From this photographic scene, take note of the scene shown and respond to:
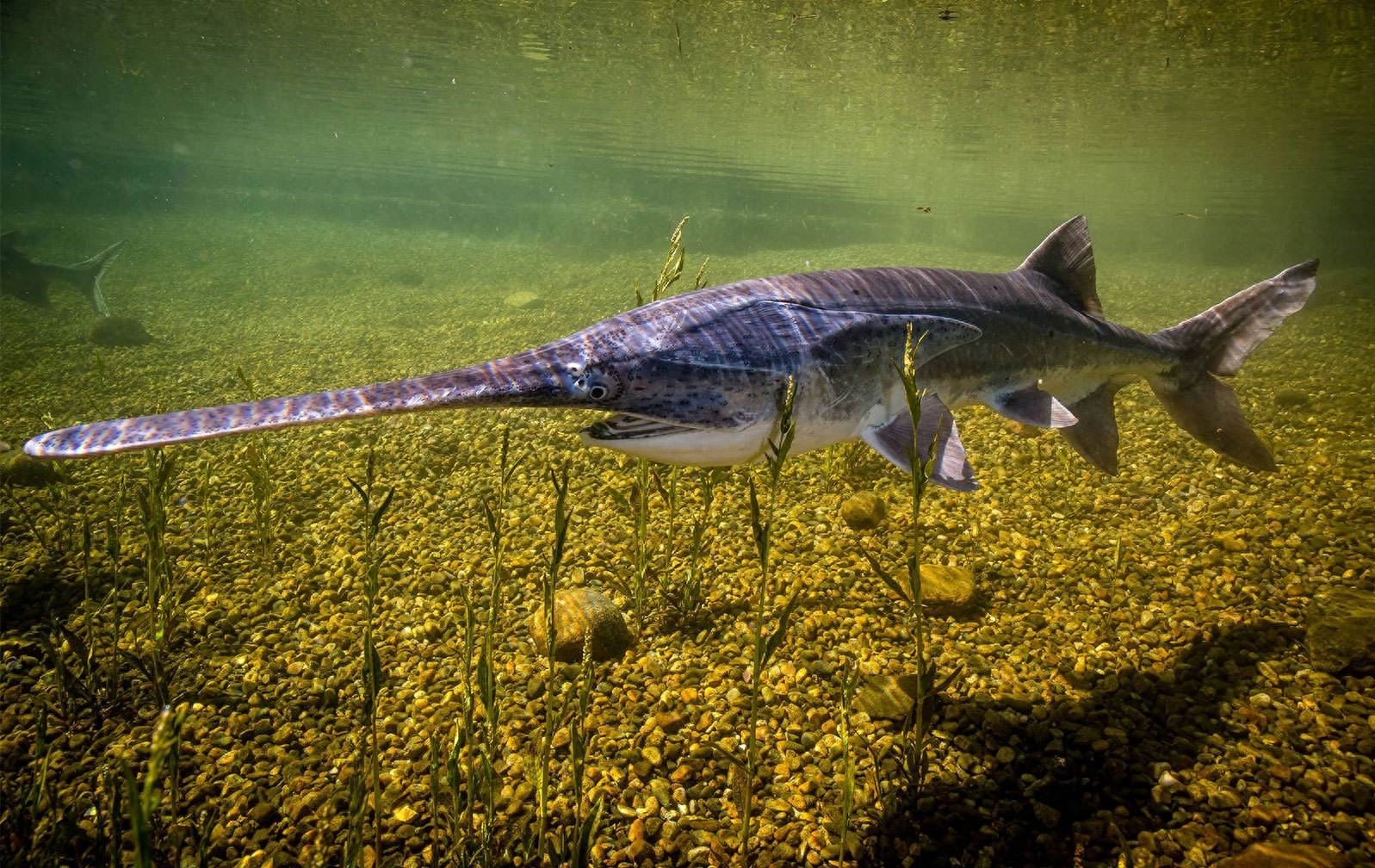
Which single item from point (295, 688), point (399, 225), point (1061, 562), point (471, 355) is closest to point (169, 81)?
point (399, 225)

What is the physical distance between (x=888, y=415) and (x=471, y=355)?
991 cm

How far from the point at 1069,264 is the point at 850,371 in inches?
98.1

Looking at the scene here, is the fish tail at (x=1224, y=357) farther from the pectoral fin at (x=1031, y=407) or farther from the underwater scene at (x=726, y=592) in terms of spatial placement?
the pectoral fin at (x=1031, y=407)

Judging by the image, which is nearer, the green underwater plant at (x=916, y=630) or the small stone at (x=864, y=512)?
the green underwater plant at (x=916, y=630)

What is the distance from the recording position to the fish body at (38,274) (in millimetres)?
15664

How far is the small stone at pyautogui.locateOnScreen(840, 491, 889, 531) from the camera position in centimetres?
479

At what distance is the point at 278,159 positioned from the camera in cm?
7050

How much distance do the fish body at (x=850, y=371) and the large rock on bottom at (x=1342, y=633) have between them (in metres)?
1.13

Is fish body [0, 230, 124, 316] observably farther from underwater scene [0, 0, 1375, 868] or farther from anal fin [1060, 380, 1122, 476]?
anal fin [1060, 380, 1122, 476]

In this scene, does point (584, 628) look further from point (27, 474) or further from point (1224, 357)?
point (27, 474)

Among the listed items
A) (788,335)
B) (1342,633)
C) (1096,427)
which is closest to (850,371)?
(788,335)

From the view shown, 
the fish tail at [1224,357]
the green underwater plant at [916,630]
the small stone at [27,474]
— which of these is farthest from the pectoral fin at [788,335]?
the small stone at [27,474]

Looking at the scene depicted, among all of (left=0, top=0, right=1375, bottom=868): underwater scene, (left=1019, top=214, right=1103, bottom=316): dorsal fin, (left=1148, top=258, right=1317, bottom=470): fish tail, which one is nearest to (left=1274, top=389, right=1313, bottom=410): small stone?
(left=0, top=0, right=1375, bottom=868): underwater scene

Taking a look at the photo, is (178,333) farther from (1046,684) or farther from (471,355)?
(1046,684)
